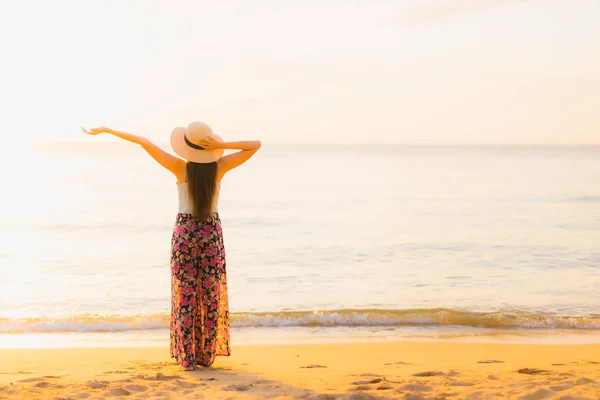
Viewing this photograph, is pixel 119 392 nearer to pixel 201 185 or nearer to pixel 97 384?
pixel 97 384

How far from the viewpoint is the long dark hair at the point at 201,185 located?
18.4 ft

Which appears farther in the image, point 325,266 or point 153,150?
point 325,266

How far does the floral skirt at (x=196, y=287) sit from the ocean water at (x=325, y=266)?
8.22 ft

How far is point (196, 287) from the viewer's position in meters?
→ 5.74

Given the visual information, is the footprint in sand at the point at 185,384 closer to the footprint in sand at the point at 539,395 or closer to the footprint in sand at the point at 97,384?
the footprint in sand at the point at 97,384

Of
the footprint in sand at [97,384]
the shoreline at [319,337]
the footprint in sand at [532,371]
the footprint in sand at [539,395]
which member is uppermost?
the shoreline at [319,337]

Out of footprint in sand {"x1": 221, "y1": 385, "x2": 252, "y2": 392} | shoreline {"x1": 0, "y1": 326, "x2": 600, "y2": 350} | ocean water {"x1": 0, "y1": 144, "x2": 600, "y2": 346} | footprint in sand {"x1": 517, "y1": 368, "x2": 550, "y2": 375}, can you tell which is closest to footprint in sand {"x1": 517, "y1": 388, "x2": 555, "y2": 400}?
footprint in sand {"x1": 517, "y1": 368, "x2": 550, "y2": 375}

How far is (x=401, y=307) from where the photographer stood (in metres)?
10.1

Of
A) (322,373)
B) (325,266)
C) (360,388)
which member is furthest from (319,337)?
(325,266)

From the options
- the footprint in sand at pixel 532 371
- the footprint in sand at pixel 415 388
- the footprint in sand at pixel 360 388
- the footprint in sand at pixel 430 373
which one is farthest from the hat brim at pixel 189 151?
the footprint in sand at pixel 532 371

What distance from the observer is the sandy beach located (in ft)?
16.8

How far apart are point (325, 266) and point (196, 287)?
7.90m

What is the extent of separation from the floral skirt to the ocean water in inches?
98.7

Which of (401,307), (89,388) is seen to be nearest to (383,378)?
(89,388)
